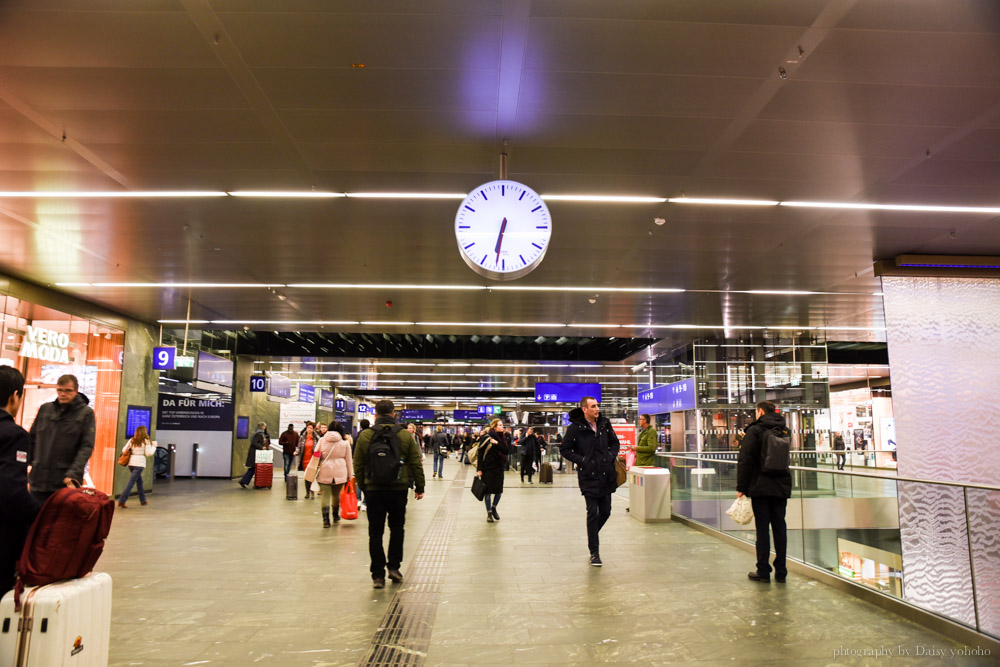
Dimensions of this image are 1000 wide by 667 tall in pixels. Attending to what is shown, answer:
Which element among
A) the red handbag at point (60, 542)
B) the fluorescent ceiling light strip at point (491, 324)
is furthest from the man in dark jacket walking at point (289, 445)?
the red handbag at point (60, 542)

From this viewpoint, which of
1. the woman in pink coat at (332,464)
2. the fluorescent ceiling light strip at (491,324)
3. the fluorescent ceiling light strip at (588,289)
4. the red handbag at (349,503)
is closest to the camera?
the woman in pink coat at (332,464)

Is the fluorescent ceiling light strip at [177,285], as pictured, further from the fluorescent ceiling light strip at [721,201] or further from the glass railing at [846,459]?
the glass railing at [846,459]

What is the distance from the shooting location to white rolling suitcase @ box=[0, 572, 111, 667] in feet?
9.23

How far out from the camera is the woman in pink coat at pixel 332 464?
984 cm

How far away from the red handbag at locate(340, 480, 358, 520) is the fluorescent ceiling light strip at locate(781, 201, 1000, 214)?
7306 mm

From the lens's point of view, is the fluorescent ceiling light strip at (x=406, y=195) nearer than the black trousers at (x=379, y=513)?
No

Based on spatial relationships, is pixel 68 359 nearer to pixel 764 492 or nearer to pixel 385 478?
pixel 385 478

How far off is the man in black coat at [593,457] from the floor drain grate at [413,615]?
165 centimetres

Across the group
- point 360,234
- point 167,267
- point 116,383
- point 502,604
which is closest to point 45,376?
point 116,383

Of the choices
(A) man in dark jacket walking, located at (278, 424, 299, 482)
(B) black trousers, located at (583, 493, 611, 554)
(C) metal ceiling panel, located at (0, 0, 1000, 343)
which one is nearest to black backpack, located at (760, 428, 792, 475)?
(B) black trousers, located at (583, 493, 611, 554)

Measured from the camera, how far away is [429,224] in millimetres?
8164

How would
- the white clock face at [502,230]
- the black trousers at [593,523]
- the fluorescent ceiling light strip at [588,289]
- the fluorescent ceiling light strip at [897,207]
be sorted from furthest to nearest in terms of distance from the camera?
the fluorescent ceiling light strip at [588,289] < the fluorescent ceiling light strip at [897,207] < the black trousers at [593,523] < the white clock face at [502,230]

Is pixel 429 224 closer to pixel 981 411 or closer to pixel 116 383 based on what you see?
pixel 981 411

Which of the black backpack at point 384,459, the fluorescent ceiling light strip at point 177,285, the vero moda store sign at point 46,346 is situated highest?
the fluorescent ceiling light strip at point 177,285
